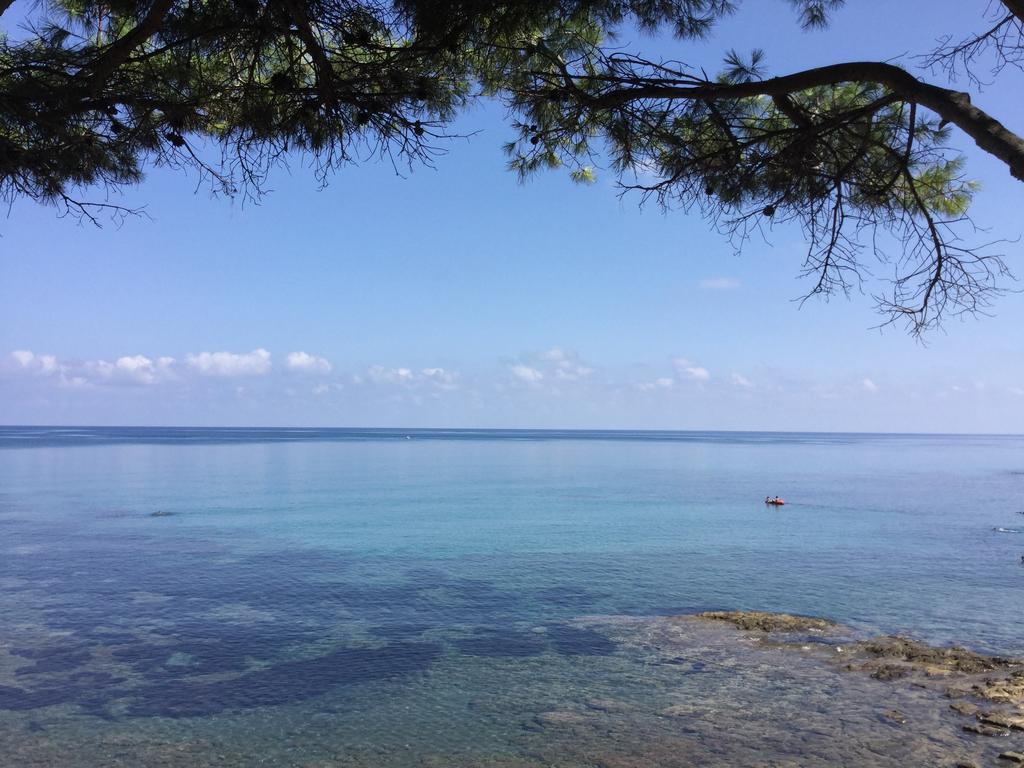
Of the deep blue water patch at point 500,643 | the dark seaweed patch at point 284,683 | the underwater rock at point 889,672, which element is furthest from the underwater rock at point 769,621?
the dark seaweed patch at point 284,683

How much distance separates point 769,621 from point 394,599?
6828mm

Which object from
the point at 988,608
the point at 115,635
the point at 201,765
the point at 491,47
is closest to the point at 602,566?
the point at 988,608

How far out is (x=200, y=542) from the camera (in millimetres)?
21516

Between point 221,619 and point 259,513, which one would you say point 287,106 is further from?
point 259,513

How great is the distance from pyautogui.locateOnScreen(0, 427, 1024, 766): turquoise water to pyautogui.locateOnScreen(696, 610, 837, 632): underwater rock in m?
0.69

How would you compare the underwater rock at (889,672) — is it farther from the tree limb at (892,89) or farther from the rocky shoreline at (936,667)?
the tree limb at (892,89)

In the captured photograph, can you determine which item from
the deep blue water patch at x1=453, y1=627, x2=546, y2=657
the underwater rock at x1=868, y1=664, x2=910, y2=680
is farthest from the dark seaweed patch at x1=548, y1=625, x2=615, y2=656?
the underwater rock at x1=868, y1=664, x2=910, y2=680

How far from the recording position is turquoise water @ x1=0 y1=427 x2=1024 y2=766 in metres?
8.41

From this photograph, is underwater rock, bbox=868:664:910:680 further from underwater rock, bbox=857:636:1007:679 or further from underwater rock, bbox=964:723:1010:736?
underwater rock, bbox=964:723:1010:736

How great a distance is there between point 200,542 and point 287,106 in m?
17.9

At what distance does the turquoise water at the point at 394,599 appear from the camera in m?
8.41

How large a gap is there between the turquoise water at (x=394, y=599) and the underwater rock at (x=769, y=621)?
2.27 feet

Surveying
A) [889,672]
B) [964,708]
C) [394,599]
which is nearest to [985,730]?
[964,708]

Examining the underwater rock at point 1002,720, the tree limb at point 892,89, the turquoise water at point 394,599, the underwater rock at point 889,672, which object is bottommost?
the turquoise water at point 394,599
